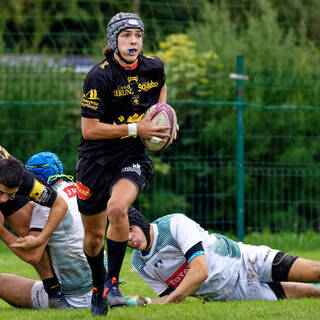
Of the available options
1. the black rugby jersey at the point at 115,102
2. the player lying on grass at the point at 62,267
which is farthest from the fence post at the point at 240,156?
the black rugby jersey at the point at 115,102

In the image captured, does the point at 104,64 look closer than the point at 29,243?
Yes

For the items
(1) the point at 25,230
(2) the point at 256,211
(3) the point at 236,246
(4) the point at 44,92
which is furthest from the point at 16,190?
(2) the point at 256,211

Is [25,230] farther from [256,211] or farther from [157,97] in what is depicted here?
[256,211]

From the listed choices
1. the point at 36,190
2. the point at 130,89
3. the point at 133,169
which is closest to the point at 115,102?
the point at 130,89

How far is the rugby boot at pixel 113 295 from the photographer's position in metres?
5.22

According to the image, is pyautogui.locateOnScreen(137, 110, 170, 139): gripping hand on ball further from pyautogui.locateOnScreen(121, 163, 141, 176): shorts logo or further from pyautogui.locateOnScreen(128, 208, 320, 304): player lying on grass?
pyautogui.locateOnScreen(128, 208, 320, 304): player lying on grass

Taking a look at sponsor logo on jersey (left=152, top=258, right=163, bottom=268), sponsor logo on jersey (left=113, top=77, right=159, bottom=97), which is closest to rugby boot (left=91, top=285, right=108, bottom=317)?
sponsor logo on jersey (left=152, top=258, right=163, bottom=268)

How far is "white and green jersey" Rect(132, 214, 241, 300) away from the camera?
19.2 ft

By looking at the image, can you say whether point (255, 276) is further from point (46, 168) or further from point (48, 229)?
point (46, 168)

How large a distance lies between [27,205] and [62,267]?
58cm

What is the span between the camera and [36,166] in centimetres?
616

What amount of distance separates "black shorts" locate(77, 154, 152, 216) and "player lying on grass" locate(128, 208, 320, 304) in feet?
1.48

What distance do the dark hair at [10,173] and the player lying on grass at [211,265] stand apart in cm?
93

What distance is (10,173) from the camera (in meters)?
5.50
